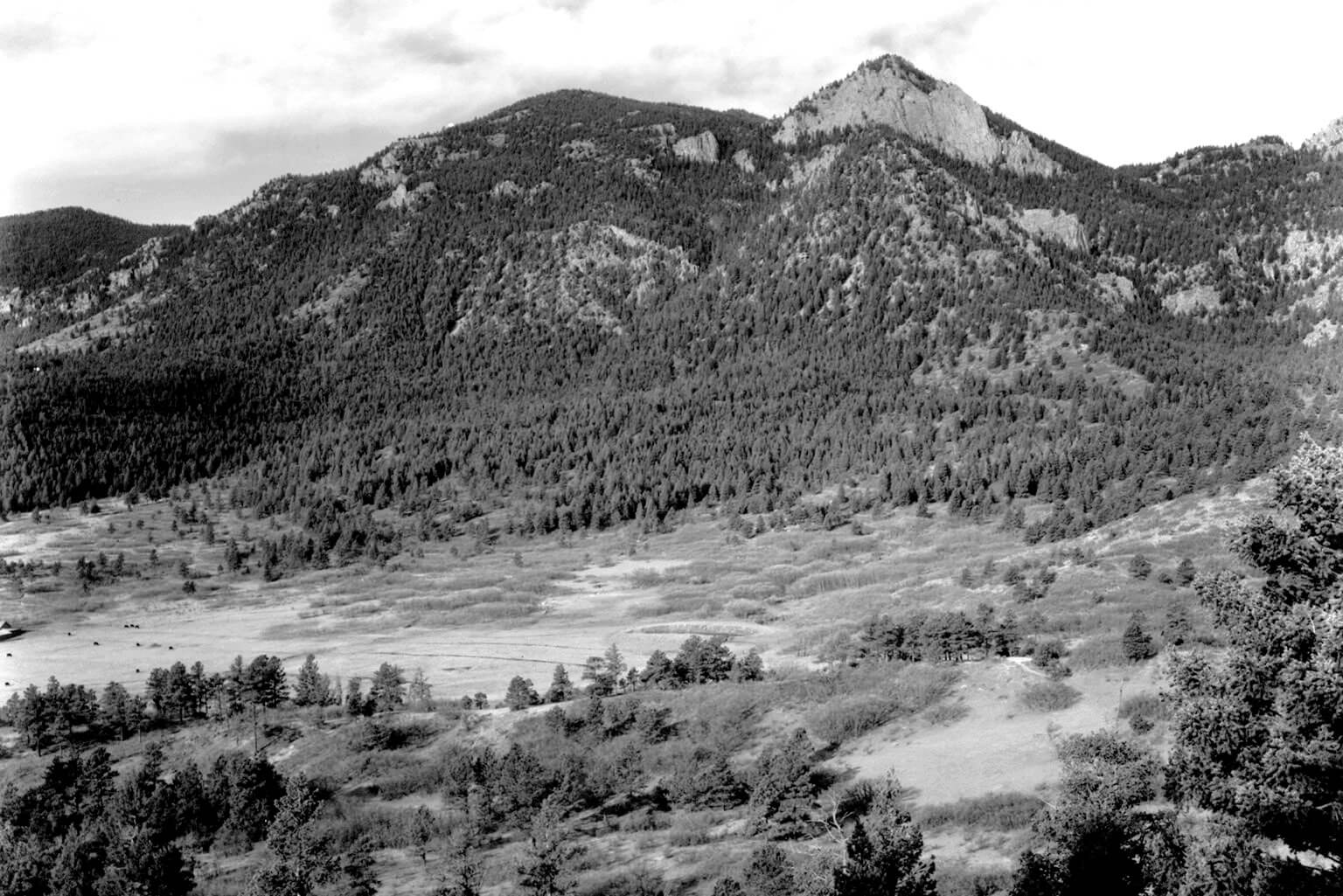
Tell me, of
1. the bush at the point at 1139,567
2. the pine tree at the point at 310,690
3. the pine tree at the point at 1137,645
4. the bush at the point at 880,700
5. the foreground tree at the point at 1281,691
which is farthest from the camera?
the bush at the point at 1139,567

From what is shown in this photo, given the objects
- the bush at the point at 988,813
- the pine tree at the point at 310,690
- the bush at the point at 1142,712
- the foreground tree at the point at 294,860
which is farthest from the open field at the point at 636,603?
the foreground tree at the point at 294,860

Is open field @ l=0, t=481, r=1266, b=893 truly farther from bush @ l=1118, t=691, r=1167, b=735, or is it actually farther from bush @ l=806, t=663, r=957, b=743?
bush @ l=1118, t=691, r=1167, b=735

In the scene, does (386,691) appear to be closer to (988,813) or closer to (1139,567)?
(988,813)

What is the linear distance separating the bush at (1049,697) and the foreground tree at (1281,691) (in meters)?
39.2

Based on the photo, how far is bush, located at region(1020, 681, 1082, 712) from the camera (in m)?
53.2

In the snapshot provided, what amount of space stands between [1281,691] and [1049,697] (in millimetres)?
42217

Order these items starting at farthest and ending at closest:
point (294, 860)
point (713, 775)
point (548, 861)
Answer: point (713, 775) < point (548, 861) < point (294, 860)

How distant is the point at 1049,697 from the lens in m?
53.8

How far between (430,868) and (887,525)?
345ft

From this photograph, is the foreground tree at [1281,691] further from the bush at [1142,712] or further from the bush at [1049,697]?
the bush at [1049,697]

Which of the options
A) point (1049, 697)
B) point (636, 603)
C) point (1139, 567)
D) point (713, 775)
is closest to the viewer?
point (713, 775)

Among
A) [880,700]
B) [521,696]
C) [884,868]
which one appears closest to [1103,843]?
[884,868]

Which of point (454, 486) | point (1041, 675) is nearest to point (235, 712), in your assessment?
point (1041, 675)

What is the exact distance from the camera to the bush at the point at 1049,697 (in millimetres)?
Result: 53219
